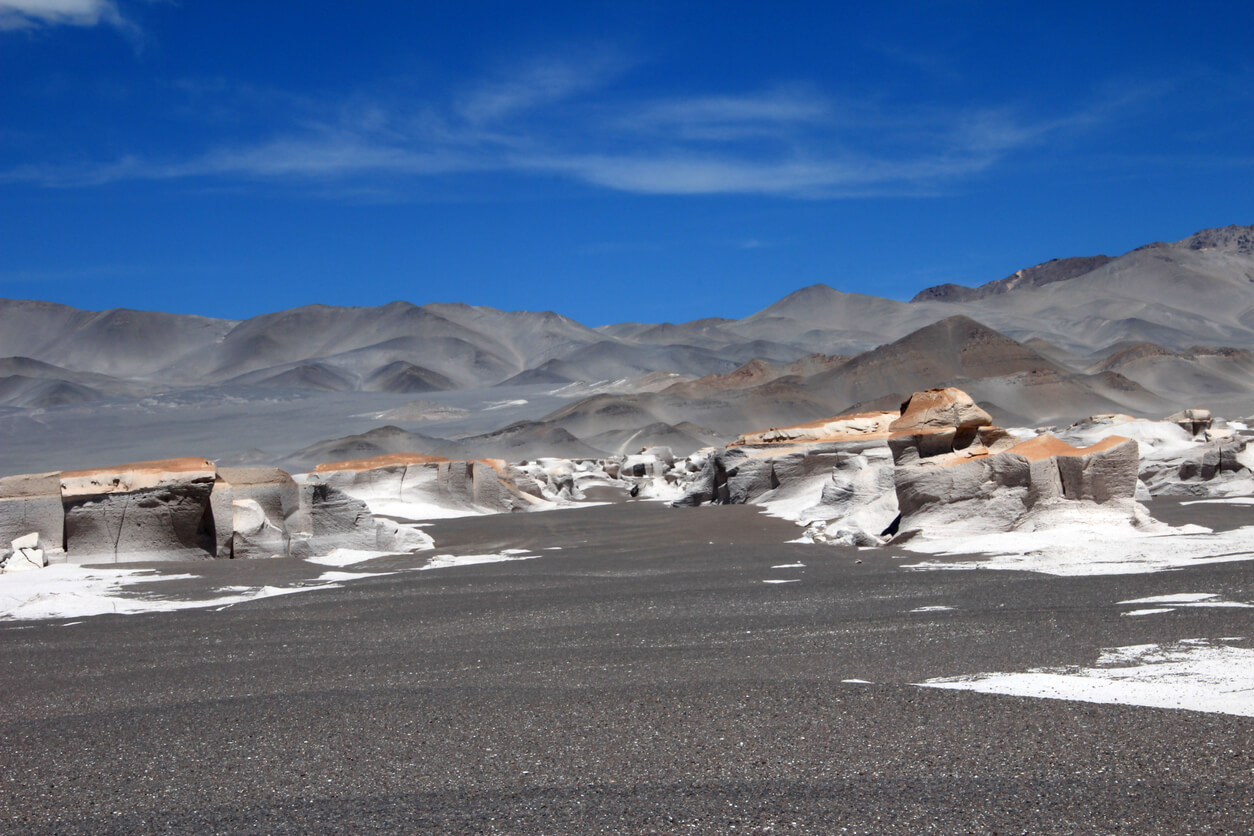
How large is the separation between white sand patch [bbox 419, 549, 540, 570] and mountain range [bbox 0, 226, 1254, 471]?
204 ft

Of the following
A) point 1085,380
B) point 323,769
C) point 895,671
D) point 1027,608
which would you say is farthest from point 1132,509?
point 1085,380

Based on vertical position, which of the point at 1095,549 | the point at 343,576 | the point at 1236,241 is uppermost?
the point at 1236,241

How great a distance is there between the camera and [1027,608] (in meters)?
Result: 5.93

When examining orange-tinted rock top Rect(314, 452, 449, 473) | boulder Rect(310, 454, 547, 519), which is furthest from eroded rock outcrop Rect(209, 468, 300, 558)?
orange-tinted rock top Rect(314, 452, 449, 473)

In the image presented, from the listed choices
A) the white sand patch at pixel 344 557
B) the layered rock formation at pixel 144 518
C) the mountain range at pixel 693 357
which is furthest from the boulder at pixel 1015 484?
the mountain range at pixel 693 357

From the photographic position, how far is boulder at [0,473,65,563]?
10211mm

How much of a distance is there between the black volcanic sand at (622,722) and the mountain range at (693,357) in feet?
223

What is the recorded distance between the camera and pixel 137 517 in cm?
1055

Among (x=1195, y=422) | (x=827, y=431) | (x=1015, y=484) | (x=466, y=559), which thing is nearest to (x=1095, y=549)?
(x=1015, y=484)

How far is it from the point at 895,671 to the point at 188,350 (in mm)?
144634

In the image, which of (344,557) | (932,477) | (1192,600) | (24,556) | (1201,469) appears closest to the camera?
(1192,600)

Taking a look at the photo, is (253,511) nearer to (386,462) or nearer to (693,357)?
(386,462)

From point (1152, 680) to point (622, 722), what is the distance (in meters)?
2.10

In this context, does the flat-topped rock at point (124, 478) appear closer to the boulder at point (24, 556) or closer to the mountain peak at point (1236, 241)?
the boulder at point (24, 556)
